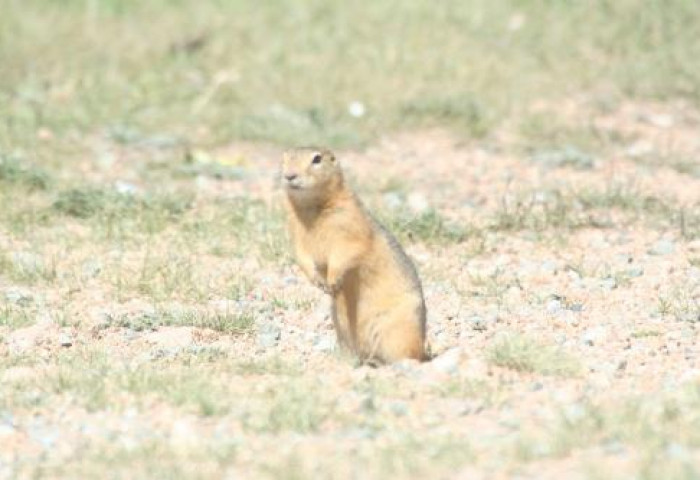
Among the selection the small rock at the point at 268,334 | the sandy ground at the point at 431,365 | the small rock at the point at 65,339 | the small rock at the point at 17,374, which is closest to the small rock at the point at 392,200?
the sandy ground at the point at 431,365

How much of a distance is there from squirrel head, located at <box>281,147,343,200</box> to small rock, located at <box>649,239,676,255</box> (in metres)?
2.40

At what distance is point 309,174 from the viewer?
5750 millimetres

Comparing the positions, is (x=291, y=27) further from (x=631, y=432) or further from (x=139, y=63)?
(x=631, y=432)

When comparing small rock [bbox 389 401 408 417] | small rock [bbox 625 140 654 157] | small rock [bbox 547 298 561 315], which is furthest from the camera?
small rock [bbox 625 140 654 157]

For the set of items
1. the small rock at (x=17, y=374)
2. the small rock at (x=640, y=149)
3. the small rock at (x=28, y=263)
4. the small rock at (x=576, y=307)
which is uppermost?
the small rock at (x=640, y=149)

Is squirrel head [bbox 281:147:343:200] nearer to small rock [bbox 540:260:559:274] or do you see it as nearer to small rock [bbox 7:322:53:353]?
small rock [bbox 7:322:53:353]

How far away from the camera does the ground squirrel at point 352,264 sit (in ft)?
18.8

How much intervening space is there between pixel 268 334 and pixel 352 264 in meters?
0.81

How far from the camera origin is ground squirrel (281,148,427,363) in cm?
572

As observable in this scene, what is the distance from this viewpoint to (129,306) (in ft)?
22.6

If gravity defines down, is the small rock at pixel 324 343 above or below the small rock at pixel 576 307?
above

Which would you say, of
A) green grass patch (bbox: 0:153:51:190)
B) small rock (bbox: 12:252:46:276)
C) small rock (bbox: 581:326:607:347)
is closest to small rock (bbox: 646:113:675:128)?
green grass patch (bbox: 0:153:51:190)

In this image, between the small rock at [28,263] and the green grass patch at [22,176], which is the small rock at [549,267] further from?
the green grass patch at [22,176]

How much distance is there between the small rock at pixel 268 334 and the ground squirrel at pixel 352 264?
0.48 metres
